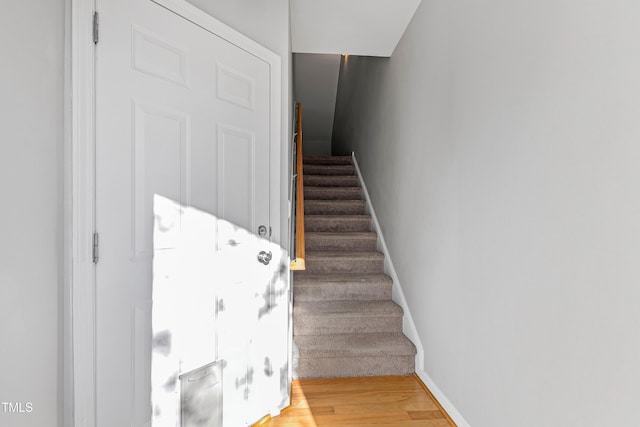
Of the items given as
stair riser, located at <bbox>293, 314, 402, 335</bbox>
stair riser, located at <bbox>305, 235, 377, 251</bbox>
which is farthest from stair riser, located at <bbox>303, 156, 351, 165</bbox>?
stair riser, located at <bbox>293, 314, 402, 335</bbox>

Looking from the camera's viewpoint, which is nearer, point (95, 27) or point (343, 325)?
point (95, 27)

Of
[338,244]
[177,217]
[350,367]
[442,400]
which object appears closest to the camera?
[177,217]

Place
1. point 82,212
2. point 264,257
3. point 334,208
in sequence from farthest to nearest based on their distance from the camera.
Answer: point 334,208 → point 264,257 → point 82,212

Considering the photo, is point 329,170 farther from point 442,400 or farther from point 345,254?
point 442,400

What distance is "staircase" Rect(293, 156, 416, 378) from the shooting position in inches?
90.0

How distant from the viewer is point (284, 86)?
193cm

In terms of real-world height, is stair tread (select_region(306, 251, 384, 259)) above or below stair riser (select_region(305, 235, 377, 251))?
below

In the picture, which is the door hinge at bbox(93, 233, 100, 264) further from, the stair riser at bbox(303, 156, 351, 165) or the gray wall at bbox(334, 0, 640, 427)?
the stair riser at bbox(303, 156, 351, 165)

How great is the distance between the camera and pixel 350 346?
232 centimetres

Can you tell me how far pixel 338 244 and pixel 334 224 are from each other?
0.30 meters

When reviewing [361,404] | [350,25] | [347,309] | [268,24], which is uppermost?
[350,25]

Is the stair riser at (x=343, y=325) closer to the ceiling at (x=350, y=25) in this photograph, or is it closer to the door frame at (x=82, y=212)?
the door frame at (x=82, y=212)

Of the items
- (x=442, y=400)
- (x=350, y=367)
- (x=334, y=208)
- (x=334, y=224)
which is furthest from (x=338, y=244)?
(x=442, y=400)

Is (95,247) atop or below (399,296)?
atop
